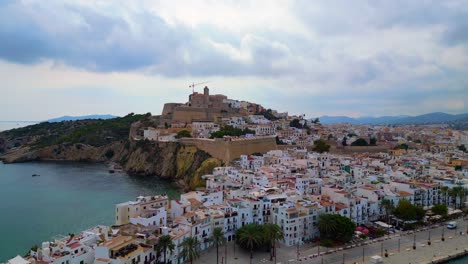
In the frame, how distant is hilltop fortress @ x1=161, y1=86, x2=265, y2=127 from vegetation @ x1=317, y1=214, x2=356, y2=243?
128 ft

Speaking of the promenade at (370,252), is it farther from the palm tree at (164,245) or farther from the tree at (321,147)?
the tree at (321,147)

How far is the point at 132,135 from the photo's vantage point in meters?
62.3

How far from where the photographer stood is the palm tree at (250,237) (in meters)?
17.8

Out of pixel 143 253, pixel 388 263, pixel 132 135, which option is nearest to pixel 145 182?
pixel 132 135

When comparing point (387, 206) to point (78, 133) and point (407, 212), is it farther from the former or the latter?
point (78, 133)

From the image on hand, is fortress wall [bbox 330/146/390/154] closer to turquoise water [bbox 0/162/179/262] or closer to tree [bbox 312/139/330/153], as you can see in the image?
tree [bbox 312/139/330/153]

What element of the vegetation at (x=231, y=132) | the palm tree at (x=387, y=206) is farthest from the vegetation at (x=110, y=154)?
the palm tree at (x=387, y=206)

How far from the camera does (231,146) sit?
133ft

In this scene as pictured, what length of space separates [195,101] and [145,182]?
2348cm

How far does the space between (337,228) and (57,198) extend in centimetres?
2489

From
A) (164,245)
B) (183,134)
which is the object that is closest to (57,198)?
(183,134)

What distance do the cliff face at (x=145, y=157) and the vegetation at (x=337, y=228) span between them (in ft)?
53.6

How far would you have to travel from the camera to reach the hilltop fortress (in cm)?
6000

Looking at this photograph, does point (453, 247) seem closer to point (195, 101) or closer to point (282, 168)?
point (282, 168)
